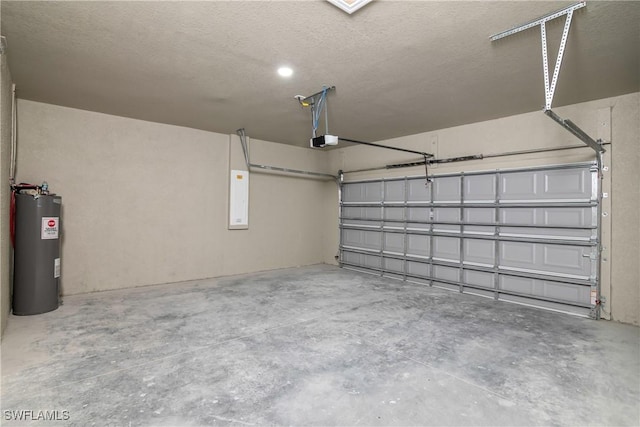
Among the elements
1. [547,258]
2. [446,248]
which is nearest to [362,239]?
[446,248]

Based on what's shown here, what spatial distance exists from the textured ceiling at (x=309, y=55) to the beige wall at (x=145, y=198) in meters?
0.57

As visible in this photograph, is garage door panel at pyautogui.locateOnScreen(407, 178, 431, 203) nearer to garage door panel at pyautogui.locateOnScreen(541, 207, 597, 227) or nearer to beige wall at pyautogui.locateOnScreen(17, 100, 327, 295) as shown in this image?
garage door panel at pyautogui.locateOnScreen(541, 207, 597, 227)

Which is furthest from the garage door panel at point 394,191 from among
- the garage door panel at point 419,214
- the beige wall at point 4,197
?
the beige wall at point 4,197

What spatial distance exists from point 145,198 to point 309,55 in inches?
145

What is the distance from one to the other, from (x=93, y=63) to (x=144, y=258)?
9.79ft

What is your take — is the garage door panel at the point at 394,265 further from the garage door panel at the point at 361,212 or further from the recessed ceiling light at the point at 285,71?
the recessed ceiling light at the point at 285,71

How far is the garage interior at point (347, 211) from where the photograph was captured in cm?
218

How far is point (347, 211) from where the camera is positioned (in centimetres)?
687

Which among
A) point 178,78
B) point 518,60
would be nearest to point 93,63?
point 178,78

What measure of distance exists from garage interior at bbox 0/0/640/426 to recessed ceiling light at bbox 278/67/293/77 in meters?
0.11

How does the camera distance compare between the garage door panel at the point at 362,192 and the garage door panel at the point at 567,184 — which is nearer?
the garage door panel at the point at 567,184

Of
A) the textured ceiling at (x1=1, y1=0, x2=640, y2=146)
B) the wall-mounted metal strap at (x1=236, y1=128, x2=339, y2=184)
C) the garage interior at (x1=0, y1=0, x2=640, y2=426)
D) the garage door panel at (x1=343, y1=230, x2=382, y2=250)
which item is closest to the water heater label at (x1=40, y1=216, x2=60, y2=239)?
the garage interior at (x1=0, y1=0, x2=640, y2=426)

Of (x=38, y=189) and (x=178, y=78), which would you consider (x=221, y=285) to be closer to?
(x=38, y=189)

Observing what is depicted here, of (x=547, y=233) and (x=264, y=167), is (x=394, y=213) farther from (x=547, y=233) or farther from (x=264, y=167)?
(x=264, y=167)
